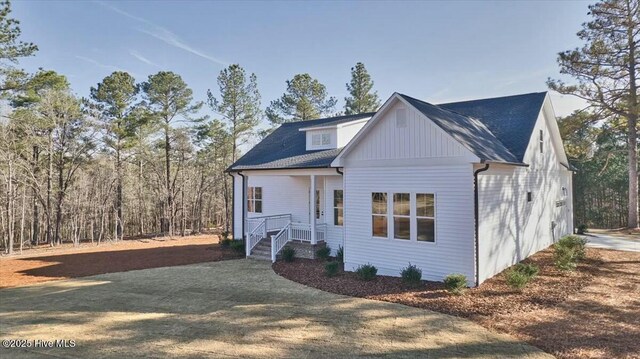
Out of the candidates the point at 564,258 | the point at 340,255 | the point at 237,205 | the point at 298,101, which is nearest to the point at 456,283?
the point at 564,258

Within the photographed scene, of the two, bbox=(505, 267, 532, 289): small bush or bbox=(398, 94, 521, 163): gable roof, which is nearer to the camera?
bbox=(505, 267, 532, 289): small bush

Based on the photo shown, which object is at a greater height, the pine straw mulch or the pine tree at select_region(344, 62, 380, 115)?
the pine tree at select_region(344, 62, 380, 115)

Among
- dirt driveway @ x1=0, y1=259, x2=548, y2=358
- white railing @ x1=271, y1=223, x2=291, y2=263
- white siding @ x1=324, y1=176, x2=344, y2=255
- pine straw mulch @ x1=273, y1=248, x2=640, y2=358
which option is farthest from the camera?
white siding @ x1=324, y1=176, x2=344, y2=255

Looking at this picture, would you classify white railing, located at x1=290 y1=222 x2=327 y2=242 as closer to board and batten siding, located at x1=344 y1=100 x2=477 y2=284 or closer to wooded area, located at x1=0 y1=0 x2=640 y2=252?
board and batten siding, located at x1=344 y1=100 x2=477 y2=284

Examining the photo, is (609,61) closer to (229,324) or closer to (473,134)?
(473,134)

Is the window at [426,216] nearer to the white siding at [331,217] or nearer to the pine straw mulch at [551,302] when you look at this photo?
the pine straw mulch at [551,302]

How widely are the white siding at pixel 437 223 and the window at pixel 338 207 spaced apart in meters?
2.46

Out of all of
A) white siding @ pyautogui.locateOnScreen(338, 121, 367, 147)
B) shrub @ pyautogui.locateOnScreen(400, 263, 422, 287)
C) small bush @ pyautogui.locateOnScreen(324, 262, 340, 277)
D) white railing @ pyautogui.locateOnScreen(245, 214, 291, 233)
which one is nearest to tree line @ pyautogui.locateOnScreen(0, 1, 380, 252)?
white railing @ pyautogui.locateOnScreen(245, 214, 291, 233)

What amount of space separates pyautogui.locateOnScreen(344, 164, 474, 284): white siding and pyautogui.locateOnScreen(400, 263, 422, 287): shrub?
0.48 metres

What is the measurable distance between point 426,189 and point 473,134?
8.61 ft

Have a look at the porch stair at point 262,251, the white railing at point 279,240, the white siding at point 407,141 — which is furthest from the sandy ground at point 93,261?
the white siding at point 407,141

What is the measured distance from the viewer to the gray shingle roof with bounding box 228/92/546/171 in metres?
10.6

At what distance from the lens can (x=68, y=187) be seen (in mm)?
25172

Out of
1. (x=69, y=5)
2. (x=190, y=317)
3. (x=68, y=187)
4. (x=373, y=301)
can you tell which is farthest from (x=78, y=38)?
(x=373, y=301)
